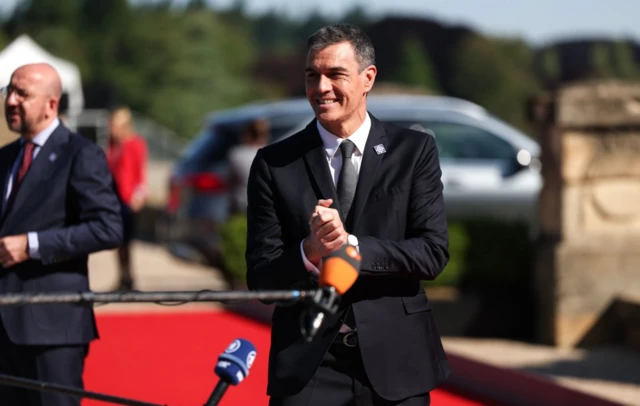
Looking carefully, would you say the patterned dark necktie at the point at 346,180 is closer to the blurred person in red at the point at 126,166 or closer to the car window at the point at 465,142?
the blurred person in red at the point at 126,166

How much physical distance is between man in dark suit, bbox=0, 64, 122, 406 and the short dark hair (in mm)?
1432

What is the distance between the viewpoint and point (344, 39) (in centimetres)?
357

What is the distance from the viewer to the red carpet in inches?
285

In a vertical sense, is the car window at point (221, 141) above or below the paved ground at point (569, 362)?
above

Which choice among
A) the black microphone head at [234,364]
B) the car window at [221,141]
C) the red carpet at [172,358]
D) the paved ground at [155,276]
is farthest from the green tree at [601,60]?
the black microphone head at [234,364]

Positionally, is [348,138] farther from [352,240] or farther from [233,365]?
[233,365]

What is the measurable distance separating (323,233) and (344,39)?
2.14 feet

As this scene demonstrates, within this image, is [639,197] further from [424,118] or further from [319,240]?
[319,240]

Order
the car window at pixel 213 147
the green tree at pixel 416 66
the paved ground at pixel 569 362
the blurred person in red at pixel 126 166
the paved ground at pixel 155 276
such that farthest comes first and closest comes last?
the green tree at pixel 416 66, the car window at pixel 213 147, the blurred person in red at pixel 126 166, the paved ground at pixel 155 276, the paved ground at pixel 569 362

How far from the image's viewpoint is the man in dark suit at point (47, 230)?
4562mm

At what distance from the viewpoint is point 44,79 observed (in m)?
4.68

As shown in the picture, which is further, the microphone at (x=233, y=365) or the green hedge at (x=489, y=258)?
the green hedge at (x=489, y=258)

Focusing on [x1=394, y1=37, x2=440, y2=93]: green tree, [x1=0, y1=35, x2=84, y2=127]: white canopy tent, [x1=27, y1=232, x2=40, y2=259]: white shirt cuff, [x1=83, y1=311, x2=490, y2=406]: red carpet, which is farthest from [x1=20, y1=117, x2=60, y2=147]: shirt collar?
[x1=394, y1=37, x2=440, y2=93]: green tree

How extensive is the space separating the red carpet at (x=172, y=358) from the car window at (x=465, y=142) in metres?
3.02
